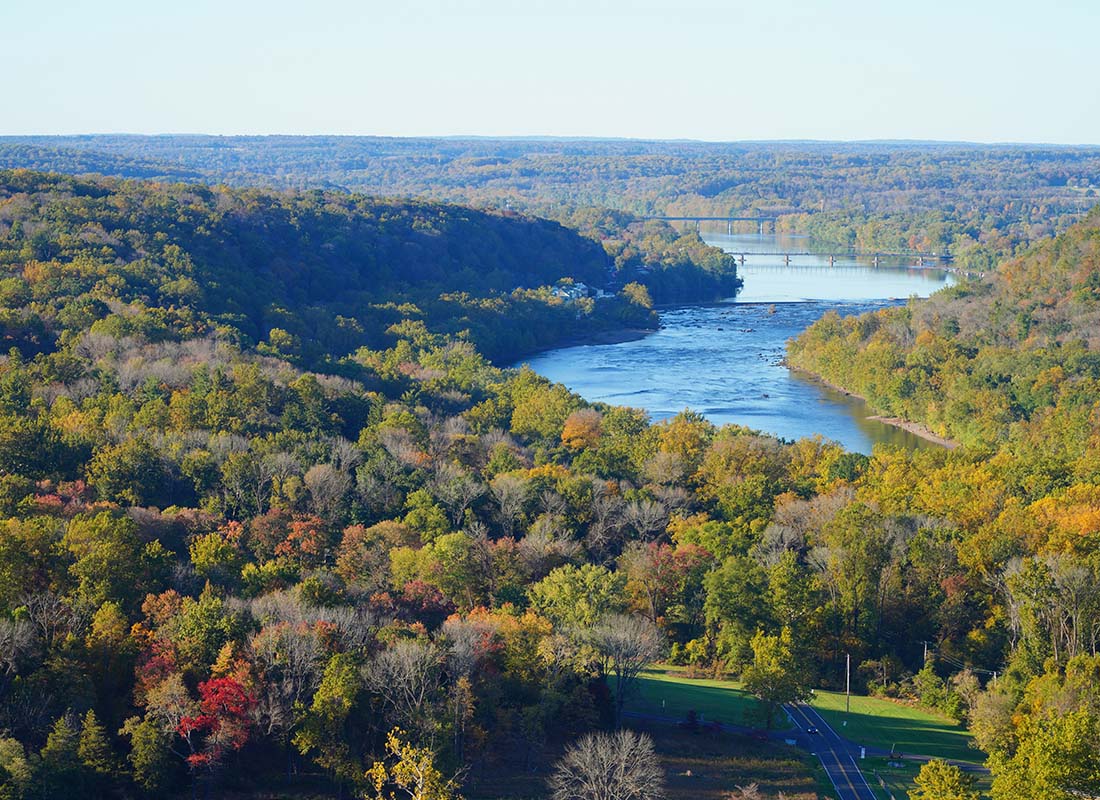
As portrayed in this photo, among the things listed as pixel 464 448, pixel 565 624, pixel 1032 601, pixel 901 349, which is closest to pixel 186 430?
pixel 464 448

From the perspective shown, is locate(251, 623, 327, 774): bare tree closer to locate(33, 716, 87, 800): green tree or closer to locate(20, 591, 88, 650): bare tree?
locate(33, 716, 87, 800): green tree

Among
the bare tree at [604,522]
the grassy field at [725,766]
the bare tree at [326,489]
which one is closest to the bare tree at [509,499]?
the bare tree at [604,522]

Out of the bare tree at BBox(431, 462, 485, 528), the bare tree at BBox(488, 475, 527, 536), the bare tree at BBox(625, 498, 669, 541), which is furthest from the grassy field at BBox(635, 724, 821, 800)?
the bare tree at BBox(431, 462, 485, 528)

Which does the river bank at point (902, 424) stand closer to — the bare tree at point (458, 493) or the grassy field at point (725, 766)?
the bare tree at point (458, 493)

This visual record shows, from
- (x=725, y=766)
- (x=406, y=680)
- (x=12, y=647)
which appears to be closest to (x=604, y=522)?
(x=725, y=766)

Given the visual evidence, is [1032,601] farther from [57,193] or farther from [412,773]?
[57,193]

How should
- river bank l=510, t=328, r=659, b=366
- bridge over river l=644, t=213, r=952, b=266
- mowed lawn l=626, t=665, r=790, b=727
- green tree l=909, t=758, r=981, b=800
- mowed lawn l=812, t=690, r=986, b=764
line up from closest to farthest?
green tree l=909, t=758, r=981, b=800 → mowed lawn l=812, t=690, r=986, b=764 → mowed lawn l=626, t=665, r=790, b=727 → river bank l=510, t=328, r=659, b=366 → bridge over river l=644, t=213, r=952, b=266

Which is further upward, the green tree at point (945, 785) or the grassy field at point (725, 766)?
the green tree at point (945, 785)
